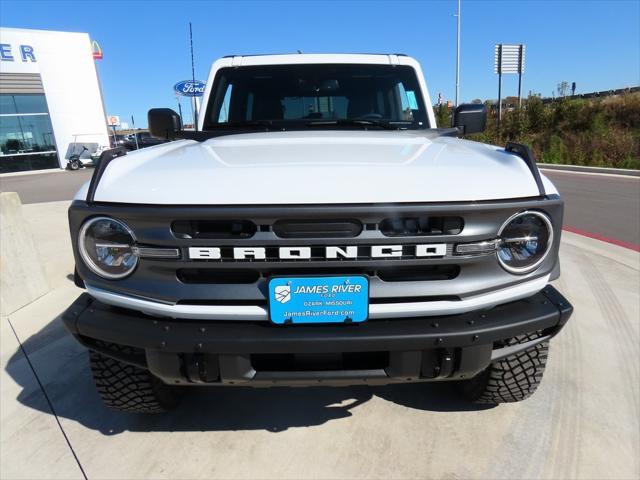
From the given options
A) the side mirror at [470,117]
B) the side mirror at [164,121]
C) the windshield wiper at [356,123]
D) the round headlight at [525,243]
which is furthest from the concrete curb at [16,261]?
the round headlight at [525,243]

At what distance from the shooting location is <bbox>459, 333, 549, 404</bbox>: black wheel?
2051mm

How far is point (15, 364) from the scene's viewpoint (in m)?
2.88

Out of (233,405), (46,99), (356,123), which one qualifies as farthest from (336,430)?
(46,99)

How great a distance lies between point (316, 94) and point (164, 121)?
3.56 feet

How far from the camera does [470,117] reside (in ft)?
9.91

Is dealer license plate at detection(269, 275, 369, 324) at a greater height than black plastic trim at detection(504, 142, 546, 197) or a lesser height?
lesser

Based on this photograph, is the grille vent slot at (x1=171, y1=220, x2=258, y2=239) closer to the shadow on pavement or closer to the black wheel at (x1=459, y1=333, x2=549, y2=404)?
the shadow on pavement

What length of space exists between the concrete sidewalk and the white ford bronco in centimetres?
57

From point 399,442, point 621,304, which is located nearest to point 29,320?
point 399,442

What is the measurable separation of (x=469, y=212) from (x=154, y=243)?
1154 mm

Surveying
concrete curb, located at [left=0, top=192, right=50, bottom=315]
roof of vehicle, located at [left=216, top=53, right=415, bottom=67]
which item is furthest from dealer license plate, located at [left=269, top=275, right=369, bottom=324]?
concrete curb, located at [left=0, top=192, right=50, bottom=315]

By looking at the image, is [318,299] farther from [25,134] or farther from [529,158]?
[25,134]

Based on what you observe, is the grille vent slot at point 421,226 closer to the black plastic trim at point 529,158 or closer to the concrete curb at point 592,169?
the black plastic trim at point 529,158

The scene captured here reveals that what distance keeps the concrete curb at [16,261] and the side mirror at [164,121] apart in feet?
5.37
